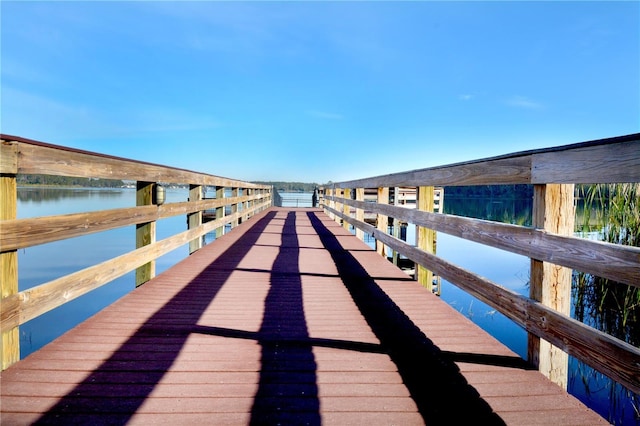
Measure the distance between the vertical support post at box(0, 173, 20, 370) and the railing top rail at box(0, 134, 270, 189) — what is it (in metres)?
0.08

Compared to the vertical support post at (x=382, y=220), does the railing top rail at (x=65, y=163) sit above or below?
above

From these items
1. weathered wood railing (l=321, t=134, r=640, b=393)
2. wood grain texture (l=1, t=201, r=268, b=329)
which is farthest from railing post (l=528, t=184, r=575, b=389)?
wood grain texture (l=1, t=201, r=268, b=329)

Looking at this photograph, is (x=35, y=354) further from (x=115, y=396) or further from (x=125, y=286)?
(x=125, y=286)

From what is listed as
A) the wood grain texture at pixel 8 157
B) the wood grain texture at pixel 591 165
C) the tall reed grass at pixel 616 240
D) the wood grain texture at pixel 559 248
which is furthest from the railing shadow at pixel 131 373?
the tall reed grass at pixel 616 240

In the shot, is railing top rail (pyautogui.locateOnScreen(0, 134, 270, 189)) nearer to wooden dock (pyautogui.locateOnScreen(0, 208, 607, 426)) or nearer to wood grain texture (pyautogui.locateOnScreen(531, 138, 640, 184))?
wooden dock (pyautogui.locateOnScreen(0, 208, 607, 426))

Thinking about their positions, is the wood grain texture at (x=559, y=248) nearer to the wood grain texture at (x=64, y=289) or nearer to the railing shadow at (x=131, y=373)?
the railing shadow at (x=131, y=373)

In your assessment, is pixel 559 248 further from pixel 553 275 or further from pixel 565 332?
pixel 565 332

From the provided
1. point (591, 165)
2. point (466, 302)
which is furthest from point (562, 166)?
point (466, 302)

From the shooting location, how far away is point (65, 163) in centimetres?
231

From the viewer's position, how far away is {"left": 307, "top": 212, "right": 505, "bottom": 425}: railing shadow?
5.31ft

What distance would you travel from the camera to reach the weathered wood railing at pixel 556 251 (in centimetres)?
144

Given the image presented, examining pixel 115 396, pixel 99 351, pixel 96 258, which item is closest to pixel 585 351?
pixel 115 396

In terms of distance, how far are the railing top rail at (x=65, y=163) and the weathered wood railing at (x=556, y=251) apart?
262cm

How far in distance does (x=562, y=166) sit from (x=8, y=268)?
9.03ft
